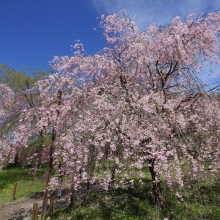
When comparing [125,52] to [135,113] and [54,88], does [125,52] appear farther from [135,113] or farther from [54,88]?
[135,113]

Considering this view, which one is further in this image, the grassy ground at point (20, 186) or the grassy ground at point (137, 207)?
the grassy ground at point (20, 186)

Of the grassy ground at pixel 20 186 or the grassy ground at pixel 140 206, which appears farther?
the grassy ground at pixel 20 186

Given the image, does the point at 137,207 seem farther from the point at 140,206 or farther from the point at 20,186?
the point at 20,186

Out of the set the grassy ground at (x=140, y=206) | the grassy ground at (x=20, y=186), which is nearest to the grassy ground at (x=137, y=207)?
the grassy ground at (x=140, y=206)

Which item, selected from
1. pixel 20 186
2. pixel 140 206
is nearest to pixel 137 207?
pixel 140 206

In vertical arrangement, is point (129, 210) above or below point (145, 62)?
below

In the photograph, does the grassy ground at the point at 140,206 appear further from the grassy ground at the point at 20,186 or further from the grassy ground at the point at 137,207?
the grassy ground at the point at 20,186

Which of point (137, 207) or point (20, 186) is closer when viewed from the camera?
point (137, 207)

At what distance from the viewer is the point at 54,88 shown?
24.0ft

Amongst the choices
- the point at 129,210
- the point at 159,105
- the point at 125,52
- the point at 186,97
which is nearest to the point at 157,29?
the point at 125,52

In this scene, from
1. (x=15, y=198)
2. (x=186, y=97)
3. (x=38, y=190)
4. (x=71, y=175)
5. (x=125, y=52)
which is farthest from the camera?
(x=38, y=190)

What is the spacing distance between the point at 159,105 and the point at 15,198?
10.0m

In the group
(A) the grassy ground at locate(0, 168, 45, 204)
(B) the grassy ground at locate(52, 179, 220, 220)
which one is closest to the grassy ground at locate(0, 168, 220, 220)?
(B) the grassy ground at locate(52, 179, 220, 220)

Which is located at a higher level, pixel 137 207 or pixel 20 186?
pixel 20 186
